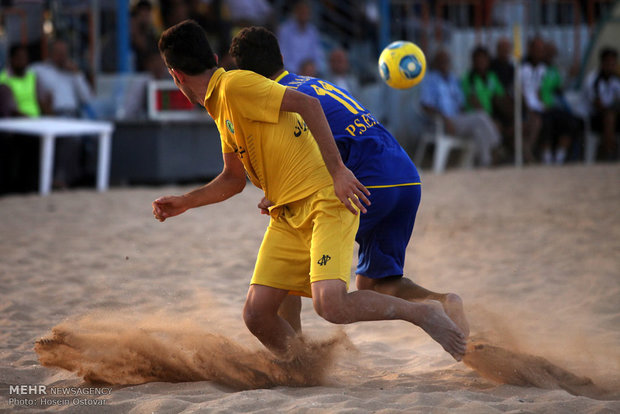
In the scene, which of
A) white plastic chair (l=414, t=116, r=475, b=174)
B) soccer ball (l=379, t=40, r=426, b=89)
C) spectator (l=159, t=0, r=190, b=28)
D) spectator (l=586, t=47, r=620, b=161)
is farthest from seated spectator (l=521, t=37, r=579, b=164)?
soccer ball (l=379, t=40, r=426, b=89)

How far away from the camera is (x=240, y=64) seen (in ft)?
11.0

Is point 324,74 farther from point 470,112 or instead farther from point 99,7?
point 99,7

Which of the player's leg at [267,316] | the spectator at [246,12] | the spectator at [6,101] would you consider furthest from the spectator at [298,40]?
the player's leg at [267,316]

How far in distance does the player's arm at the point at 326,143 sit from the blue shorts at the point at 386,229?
0.33 meters

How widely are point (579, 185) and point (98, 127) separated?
606cm

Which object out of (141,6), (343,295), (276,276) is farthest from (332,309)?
(141,6)

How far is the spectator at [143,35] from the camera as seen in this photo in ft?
36.4

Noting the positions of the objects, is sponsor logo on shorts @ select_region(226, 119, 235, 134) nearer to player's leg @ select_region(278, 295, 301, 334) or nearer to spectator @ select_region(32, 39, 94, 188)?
player's leg @ select_region(278, 295, 301, 334)

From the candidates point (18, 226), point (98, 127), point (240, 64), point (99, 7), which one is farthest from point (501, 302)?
point (99, 7)

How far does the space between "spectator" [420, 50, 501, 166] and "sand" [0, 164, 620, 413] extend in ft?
11.4

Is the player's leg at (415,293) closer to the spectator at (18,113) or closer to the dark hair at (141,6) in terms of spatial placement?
the spectator at (18,113)

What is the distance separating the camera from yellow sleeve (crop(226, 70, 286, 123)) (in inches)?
119

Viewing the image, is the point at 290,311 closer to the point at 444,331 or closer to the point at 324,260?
the point at 324,260

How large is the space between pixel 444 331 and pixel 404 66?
1722 millimetres
